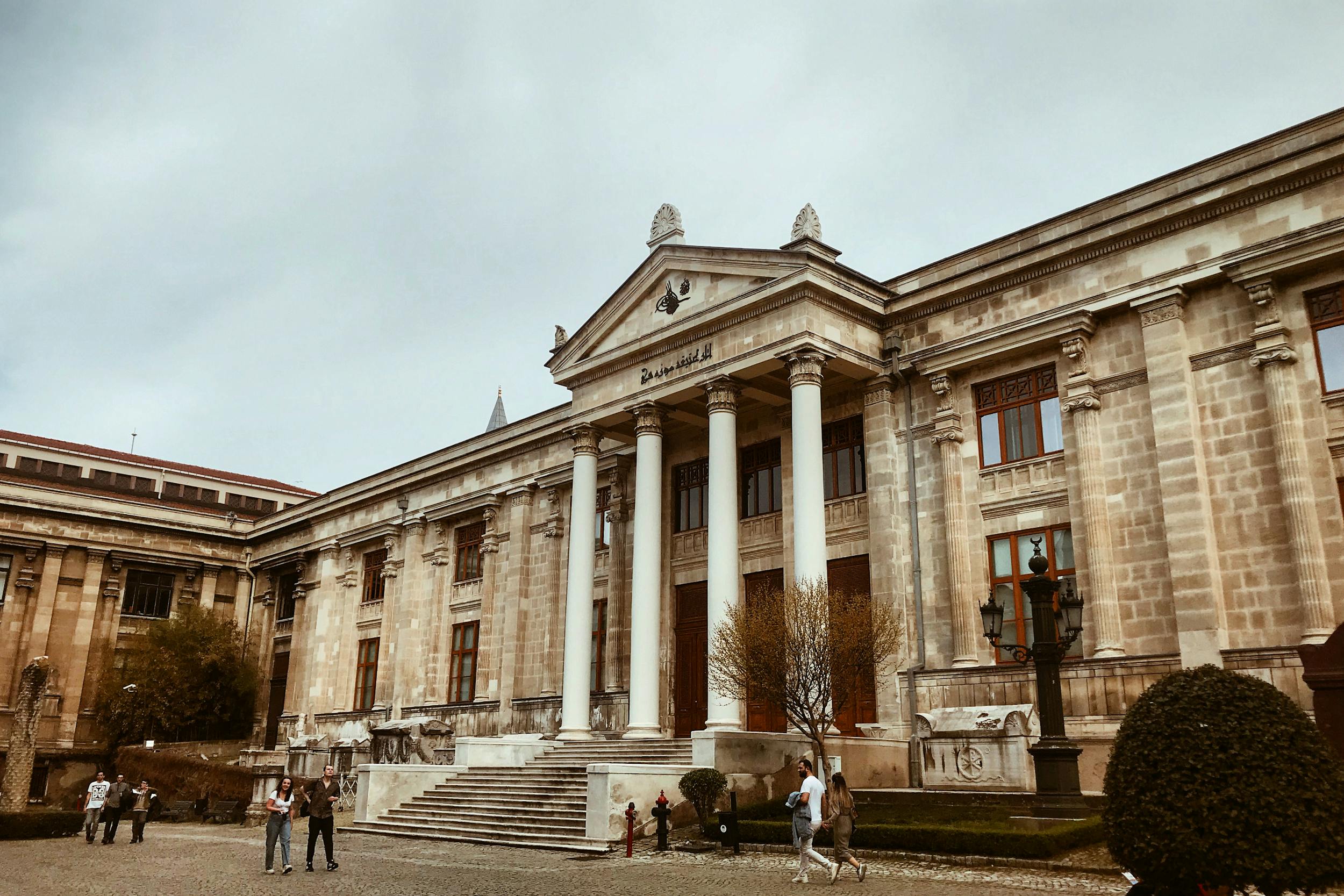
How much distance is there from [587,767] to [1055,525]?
10570 millimetres

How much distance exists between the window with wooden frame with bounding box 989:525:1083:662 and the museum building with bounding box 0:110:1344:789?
7 cm

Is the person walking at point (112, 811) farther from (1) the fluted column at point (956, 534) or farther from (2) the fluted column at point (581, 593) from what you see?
(1) the fluted column at point (956, 534)

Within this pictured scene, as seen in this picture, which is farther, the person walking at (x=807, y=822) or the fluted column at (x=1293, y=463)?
the fluted column at (x=1293, y=463)

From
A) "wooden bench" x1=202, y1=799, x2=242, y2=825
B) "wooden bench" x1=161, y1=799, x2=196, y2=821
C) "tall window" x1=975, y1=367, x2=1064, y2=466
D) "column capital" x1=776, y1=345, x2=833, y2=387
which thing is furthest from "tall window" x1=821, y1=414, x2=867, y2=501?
"wooden bench" x1=161, y1=799, x2=196, y2=821

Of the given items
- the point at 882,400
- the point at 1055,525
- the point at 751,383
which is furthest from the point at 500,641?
the point at 1055,525

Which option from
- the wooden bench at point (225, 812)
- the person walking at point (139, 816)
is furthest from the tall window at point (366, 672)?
the person walking at point (139, 816)

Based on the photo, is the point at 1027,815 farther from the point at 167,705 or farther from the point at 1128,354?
the point at 167,705

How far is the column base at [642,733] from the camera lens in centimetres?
2428

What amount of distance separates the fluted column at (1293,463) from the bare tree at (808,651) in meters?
7.05

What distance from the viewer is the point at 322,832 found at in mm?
18359

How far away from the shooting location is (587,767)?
20.9 m

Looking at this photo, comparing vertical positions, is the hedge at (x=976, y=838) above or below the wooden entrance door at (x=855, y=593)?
below

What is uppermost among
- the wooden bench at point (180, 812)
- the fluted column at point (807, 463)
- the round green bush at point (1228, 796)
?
the fluted column at point (807, 463)

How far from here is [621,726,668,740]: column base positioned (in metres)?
24.3
